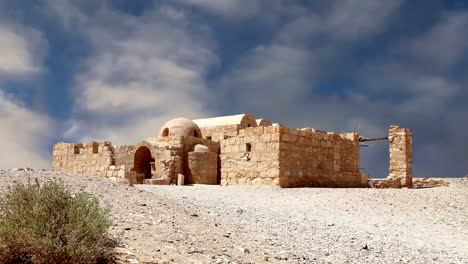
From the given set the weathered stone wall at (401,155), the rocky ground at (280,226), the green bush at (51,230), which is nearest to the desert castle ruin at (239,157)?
the weathered stone wall at (401,155)

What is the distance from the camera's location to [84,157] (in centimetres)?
2459

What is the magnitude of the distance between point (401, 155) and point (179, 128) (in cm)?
1208

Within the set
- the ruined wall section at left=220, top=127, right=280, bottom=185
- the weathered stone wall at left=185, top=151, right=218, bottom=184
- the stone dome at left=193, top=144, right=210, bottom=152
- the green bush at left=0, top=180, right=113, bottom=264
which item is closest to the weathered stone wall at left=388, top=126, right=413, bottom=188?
the weathered stone wall at left=185, top=151, right=218, bottom=184

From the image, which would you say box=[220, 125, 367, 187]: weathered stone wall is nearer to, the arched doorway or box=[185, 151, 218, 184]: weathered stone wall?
box=[185, 151, 218, 184]: weathered stone wall

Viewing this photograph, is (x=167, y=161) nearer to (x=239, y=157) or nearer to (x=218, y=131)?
(x=239, y=157)

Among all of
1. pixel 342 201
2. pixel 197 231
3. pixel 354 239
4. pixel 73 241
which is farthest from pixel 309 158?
pixel 73 241

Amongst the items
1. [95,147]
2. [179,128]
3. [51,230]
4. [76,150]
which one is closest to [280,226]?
[51,230]

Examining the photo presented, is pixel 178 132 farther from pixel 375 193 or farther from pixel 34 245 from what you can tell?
pixel 34 245

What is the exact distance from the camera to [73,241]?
15.6 feet

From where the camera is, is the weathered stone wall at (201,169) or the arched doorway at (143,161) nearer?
the weathered stone wall at (201,169)

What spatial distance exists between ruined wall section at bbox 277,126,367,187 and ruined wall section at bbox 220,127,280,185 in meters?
0.28

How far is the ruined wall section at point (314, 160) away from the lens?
50.8 feet

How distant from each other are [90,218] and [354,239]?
15.3 ft

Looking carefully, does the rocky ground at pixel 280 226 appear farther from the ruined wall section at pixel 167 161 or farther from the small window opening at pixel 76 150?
the small window opening at pixel 76 150
